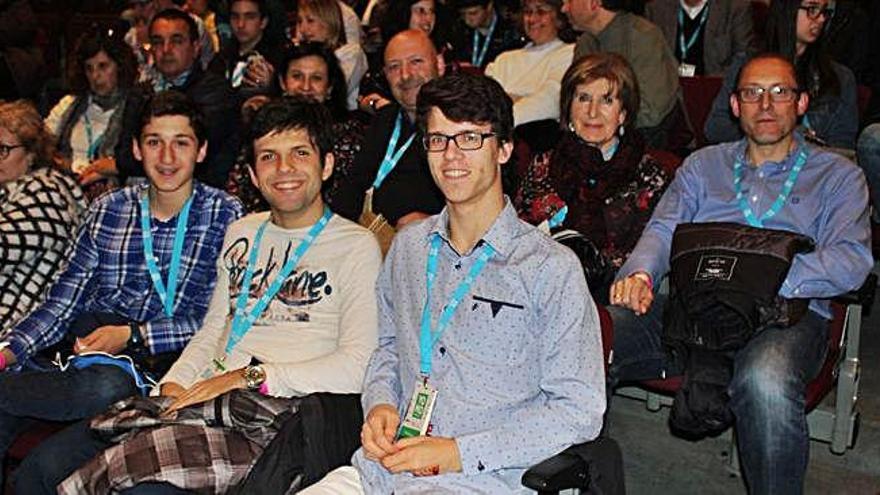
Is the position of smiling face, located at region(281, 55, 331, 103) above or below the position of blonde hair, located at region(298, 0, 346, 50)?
below

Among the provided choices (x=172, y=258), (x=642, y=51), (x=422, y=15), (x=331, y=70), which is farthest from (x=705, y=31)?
(x=172, y=258)

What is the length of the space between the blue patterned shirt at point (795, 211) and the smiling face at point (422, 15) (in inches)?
102

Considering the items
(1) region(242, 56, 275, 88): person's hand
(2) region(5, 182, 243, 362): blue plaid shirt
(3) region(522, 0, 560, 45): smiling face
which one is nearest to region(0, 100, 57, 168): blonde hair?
(2) region(5, 182, 243, 362): blue plaid shirt

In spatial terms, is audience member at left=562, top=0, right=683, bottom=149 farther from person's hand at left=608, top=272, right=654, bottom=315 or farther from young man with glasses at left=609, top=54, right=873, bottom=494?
person's hand at left=608, top=272, right=654, bottom=315

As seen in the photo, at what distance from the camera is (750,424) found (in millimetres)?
2826

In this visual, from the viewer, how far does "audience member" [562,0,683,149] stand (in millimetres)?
4082

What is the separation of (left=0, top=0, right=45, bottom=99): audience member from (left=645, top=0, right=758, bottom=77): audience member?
12.8 ft

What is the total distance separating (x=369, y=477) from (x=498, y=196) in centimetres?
67

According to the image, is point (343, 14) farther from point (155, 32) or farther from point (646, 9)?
point (646, 9)

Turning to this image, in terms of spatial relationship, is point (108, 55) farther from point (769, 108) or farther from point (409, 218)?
point (769, 108)

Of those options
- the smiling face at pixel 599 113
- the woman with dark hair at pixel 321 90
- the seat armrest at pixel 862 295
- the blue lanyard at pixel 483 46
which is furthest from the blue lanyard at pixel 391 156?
the blue lanyard at pixel 483 46

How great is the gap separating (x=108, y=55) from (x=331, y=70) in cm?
122

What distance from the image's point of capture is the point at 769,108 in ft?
10.3

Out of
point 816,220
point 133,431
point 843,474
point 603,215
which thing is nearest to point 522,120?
point 603,215
